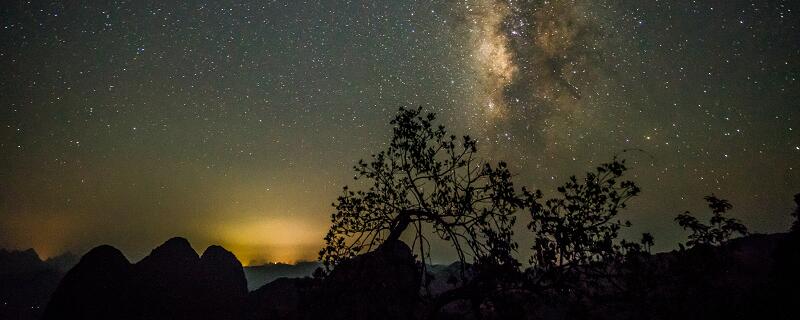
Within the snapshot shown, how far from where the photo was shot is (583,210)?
27.6 ft

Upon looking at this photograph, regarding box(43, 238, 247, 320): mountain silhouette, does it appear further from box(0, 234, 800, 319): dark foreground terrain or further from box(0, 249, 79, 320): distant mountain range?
box(0, 249, 79, 320): distant mountain range

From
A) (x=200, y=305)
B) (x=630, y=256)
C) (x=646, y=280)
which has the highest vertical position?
(x=630, y=256)

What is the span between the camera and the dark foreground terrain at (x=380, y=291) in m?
8.95

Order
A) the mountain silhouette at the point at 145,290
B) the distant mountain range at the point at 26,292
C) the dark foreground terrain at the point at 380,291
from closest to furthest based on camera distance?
the dark foreground terrain at the point at 380,291
the mountain silhouette at the point at 145,290
the distant mountain range at the point at 26,292

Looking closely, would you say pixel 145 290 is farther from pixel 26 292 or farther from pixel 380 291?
pixel 26 292

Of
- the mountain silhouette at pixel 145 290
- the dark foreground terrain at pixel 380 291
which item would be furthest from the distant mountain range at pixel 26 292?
the mountain silhouette at pixel 145 290

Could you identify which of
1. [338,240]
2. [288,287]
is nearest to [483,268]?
[338,240]

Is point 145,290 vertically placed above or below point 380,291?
below

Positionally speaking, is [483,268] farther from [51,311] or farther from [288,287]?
[51,311]

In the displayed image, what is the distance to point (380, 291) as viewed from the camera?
9.95 meters

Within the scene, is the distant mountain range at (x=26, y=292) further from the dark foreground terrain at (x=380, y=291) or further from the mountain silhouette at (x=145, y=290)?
the mountain silhouette at (x=145, y=290)

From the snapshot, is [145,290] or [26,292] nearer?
[145,290]

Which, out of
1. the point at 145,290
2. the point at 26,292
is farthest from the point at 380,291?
the point at 26,292

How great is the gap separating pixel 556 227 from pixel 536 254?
0.75 m
